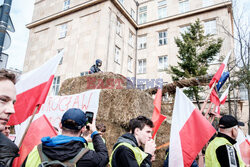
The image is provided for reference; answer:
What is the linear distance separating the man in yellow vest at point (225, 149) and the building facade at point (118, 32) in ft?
45.5

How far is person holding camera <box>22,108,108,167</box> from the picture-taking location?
1.79 m

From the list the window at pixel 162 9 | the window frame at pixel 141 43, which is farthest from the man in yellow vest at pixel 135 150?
the window at pixel 162 9

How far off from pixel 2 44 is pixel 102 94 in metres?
3.59

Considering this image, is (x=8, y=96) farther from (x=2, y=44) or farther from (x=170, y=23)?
(x=170, y=23)

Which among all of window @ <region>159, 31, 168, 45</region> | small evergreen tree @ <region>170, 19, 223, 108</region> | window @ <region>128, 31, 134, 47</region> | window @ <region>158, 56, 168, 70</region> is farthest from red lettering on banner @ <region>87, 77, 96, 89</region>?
window @ <region>159, 31, 168, 45</region>

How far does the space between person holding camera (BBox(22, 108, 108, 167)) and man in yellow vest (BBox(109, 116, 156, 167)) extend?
0.80 feet

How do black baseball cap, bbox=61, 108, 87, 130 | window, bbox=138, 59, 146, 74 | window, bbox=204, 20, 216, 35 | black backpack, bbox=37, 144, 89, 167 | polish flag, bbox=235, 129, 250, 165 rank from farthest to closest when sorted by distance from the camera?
window, bbox=138, 59, 146, 74
window, bbox=204, 20, 216, 35
polish flag, bbox=235, 129, 250, 165
black baseball cap, bbox=61, 108, 87, 130
black backpack, bbox=37, 144, 89, 167

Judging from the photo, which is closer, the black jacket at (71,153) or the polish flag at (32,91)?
the black jacket at (71,153)

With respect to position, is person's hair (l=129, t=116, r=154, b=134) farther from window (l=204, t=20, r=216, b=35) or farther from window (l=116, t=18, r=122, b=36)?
window (l=204, t=20, r=216, b=35)

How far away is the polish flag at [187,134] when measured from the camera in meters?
2.97

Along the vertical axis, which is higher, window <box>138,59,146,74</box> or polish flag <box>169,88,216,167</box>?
window <box>138,59,146,74</box>

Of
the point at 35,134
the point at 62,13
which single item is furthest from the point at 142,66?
the point at 35,134

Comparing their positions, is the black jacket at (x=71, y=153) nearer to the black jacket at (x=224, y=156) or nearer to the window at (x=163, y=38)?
the black jacket at (x=224, y=156)

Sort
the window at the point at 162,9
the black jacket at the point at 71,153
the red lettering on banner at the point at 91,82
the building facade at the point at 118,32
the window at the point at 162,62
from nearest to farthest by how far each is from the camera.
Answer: the black jacket at the point at 71,153, the red lettering on banner at the point at 91,82, the building facade at the point at 118,32, the window at the point at 162,62, the window at the point at 162,9
